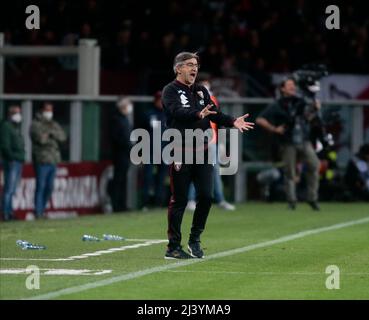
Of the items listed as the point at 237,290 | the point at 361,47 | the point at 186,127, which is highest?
the point at 361,47

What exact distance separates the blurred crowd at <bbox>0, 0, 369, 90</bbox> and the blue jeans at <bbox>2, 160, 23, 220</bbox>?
5.31 m

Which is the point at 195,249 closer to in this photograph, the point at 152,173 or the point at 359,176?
the point at 152,173

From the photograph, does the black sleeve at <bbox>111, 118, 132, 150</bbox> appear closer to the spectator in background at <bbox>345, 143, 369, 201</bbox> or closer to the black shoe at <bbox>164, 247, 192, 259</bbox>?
the spectator in background at <bbox>345, 143, 369, 201</bbox>

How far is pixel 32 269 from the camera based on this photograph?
13.1m

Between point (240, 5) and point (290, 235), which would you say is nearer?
point (290, 235)

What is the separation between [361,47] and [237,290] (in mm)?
19407

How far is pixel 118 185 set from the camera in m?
25.0

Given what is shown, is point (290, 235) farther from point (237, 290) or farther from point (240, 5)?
point (240, 5)

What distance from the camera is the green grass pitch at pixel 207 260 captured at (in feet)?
37.3

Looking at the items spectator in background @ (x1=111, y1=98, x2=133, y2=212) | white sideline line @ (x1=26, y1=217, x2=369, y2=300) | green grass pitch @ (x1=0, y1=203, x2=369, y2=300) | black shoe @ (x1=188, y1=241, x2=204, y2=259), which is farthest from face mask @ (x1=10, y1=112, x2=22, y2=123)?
black shoe @ (x1=188, y1=241, x2=204, y2=259)

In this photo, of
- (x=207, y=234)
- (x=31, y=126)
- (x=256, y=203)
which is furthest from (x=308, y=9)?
(x=207, y=234)

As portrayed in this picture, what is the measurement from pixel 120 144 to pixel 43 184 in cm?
240

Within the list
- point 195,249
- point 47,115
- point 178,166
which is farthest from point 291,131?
point 178,166

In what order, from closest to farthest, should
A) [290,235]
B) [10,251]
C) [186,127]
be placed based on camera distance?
[186,127], [10,251], [290,235]
